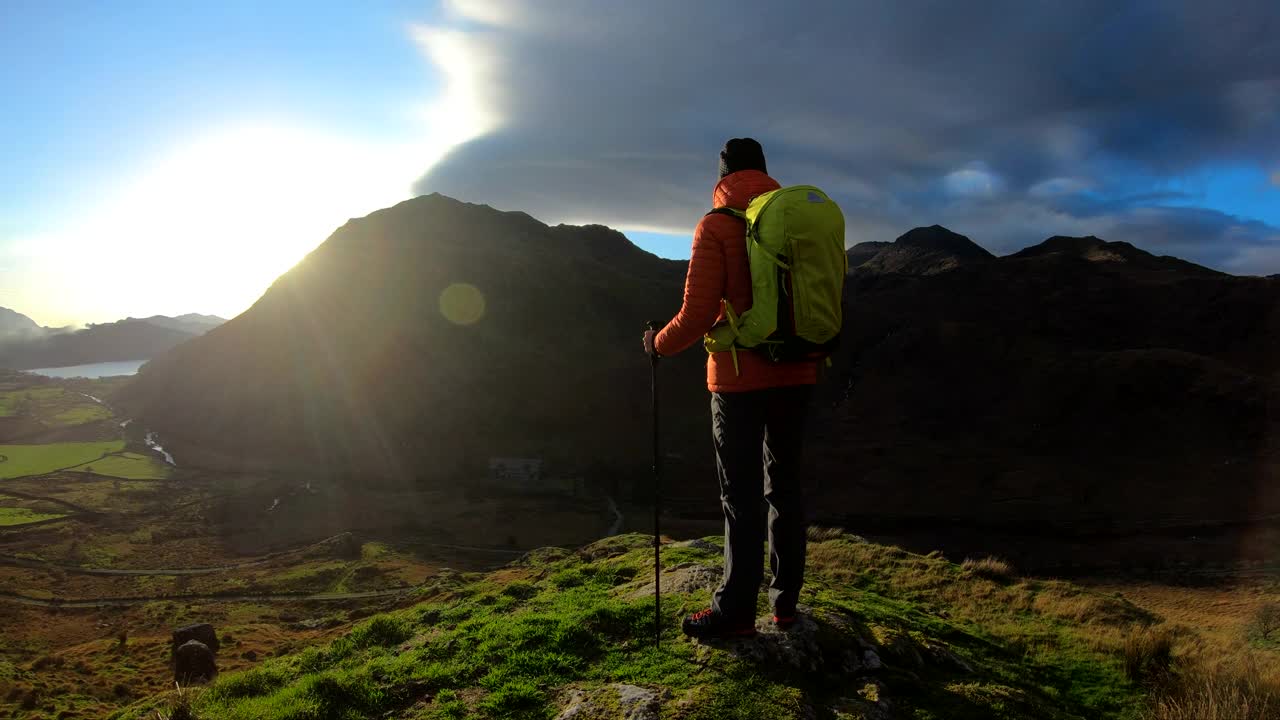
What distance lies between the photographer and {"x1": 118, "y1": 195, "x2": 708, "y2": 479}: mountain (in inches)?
2643

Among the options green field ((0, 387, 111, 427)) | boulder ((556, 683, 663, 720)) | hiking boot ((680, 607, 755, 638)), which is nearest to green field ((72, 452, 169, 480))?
green field ((0, 387, 111, 427))

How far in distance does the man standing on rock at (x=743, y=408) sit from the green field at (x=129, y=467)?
75.3m

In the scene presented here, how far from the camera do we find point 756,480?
168 inches

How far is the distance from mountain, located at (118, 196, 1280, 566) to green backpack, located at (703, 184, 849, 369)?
1298 inches

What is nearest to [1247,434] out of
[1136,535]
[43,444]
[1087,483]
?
[1087,483]

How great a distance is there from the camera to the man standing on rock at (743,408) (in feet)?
13.6

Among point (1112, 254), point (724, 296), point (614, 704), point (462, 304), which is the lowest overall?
point (614, 704)

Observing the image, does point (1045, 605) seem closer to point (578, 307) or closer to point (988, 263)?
point (578, 307)

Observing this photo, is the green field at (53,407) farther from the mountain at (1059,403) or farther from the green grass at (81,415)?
the mountain at (1059,403)

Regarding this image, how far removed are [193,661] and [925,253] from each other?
14465 centimetres

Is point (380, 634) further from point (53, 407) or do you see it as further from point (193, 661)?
point (53, 407)

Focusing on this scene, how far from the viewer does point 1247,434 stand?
52750 mm

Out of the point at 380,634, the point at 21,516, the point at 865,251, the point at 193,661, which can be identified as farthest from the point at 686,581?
the point at 865,251

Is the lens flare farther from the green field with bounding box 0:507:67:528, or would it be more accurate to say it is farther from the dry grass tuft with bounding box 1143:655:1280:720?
the dry grass tuft with bounding box 1143:655:1280:720
